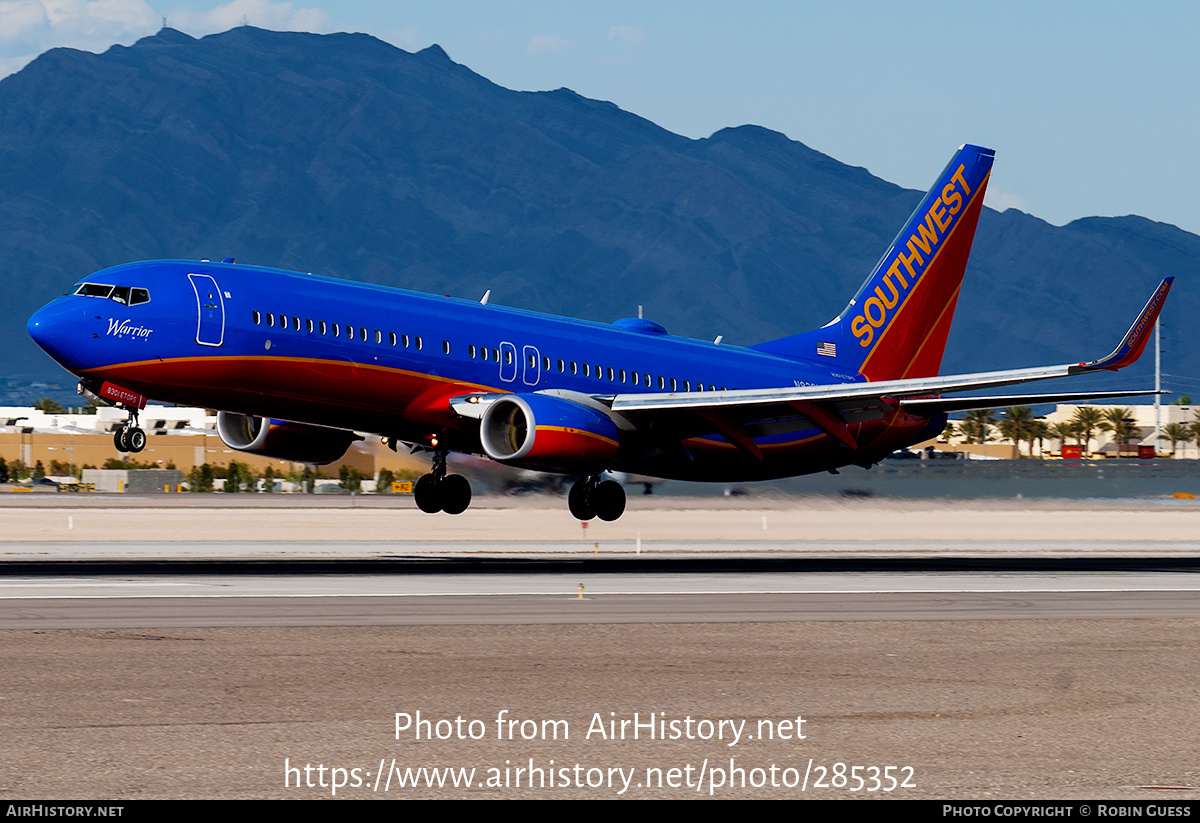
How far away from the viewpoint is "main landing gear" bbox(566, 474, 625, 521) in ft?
133

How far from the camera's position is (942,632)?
72.6 ft

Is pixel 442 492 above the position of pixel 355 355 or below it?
below

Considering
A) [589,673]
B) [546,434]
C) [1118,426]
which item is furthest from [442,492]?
[1118,426]

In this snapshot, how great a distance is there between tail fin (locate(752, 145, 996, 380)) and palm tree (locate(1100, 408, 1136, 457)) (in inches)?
5839

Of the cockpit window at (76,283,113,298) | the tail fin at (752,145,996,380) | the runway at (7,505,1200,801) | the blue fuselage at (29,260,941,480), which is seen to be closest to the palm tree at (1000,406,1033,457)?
the tail fin at (752,145,996,380)

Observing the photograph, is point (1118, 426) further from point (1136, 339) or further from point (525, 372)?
point (525, 372)

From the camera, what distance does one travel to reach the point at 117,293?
3328 centimetres

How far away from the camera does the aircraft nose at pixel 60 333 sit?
32.5m

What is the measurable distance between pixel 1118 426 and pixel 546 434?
170281 millimetres

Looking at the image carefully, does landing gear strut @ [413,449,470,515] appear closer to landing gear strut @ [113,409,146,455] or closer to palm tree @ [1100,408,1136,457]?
landing gear strut @ [113,409,146,455]

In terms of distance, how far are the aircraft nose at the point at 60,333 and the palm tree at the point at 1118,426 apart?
566 feet

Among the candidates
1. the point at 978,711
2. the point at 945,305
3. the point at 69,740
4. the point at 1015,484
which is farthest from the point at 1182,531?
the point at 69,740

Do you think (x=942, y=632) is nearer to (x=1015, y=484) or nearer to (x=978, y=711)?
(x=978, y=711)

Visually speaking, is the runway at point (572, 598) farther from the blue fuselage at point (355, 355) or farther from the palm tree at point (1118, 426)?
the palm tree at point (1118, 426)
